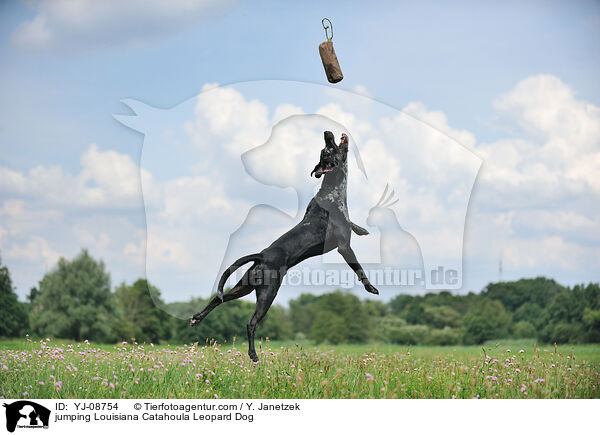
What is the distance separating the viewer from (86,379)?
25.2 ft

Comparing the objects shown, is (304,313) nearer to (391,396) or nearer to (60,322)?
(60,322)

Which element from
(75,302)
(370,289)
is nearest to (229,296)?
(370,289)

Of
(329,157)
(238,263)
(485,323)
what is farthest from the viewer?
(485,323)

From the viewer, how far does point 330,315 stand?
27672 millimetres

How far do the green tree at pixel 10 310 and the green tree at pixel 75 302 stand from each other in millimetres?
1872

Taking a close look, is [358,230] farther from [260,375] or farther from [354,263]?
[260,375]

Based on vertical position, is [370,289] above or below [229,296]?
above

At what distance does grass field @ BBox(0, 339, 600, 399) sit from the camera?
7348 mm

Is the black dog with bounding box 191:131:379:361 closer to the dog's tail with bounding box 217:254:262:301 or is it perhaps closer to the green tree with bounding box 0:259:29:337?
the dog's tail with bounding box 217:254:262:301

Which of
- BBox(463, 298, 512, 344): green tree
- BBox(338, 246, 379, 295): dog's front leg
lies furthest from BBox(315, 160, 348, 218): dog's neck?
BBox(463, 298, 512, 344): green tree

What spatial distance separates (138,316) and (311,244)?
26.2 metres

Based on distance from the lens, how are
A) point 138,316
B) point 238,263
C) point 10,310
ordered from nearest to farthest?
1. point 238,263
2. point 10,310
3. point 138,316
